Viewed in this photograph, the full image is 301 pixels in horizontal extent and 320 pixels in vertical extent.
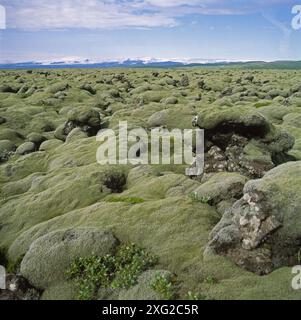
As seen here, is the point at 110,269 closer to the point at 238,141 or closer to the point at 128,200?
the point at 128,200

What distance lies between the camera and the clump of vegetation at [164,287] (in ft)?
54.4

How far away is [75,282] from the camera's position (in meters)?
19.1

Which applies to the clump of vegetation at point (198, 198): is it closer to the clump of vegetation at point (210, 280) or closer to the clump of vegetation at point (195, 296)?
the clump of vegetation at point (210, 280)

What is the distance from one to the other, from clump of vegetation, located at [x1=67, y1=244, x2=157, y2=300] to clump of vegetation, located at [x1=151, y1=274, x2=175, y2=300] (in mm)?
1190

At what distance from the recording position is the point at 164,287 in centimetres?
1705

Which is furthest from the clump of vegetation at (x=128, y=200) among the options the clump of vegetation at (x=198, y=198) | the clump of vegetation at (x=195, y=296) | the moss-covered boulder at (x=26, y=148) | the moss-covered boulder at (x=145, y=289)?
the moss-covered boulder at (x=26, y=148)

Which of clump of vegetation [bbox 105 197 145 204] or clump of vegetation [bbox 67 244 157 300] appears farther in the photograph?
clump of vegetation [bbox 105 197 145 204]

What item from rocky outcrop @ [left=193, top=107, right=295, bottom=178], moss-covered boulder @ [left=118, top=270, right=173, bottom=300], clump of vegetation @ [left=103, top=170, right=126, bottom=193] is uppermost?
rocky outcrop @ [left=193, top=107, right=295, bottom=178]

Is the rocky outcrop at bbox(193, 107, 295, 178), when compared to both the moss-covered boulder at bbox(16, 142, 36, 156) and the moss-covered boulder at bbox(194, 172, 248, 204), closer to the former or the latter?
the moss-covered boulder at bbox(194, 172, 248, 204)

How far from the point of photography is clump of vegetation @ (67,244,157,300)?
1823cm

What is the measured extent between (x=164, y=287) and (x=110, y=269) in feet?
11.2

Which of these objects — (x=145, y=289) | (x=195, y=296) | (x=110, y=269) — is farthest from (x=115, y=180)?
(x=195, y=296)

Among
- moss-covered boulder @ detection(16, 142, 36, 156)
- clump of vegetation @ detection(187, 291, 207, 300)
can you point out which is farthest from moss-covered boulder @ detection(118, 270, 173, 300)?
moss-covered boulder @ detection(16, 142, 36, 156)
